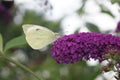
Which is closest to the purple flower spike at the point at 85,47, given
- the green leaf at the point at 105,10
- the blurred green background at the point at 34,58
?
the blurred green background at the point at 34,58

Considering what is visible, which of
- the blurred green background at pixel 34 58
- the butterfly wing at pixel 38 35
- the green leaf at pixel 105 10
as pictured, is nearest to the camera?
the butterfly wing at pixel 38 35

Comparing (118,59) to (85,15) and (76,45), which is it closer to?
(76,45)

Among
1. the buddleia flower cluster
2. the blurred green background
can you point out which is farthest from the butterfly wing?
the buddleia flower cluster

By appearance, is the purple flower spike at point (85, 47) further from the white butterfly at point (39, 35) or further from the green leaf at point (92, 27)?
the green leaf at point (92, 27)

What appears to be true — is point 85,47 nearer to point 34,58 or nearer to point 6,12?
point 6,12

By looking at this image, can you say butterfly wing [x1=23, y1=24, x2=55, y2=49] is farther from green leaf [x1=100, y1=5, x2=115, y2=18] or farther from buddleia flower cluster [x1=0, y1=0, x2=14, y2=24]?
buddleia flower cluster [x1=0, y1=0, x2=14, y2=24]
